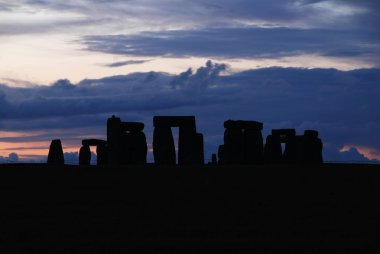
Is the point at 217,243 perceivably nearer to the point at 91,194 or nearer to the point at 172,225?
the point at 172,225

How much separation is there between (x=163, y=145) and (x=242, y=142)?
3.90 metres

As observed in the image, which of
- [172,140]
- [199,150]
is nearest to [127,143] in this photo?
[172,140]

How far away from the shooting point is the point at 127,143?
108 ft

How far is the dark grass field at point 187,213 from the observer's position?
10953 mm

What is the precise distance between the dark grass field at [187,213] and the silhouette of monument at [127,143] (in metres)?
12.1

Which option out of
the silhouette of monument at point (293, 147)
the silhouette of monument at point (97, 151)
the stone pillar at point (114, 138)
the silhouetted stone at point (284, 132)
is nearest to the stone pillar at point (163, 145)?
the stone pillar at point (114, 138)

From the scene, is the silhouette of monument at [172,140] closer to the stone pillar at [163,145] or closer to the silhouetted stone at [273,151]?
the stone pillar at [163,145]

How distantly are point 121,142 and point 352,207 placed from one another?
63.7ft

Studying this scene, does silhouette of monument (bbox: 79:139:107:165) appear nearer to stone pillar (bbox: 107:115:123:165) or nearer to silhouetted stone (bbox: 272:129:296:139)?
stone pillar (bbox: 107:115:123:165)

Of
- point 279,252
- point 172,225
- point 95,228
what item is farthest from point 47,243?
point 279,252

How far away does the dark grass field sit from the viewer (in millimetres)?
10953

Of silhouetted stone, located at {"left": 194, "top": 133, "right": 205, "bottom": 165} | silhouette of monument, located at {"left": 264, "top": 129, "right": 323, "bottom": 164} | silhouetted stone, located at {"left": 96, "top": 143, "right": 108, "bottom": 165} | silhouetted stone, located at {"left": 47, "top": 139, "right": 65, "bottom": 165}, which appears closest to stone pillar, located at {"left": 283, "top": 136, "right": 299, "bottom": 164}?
silhouette of monument, located at {"left": 264, "top": 129, "right": 323, "bottom": 164}

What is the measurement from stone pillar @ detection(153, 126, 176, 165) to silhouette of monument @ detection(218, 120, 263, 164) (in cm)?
276

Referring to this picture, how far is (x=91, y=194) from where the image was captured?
16250mm
